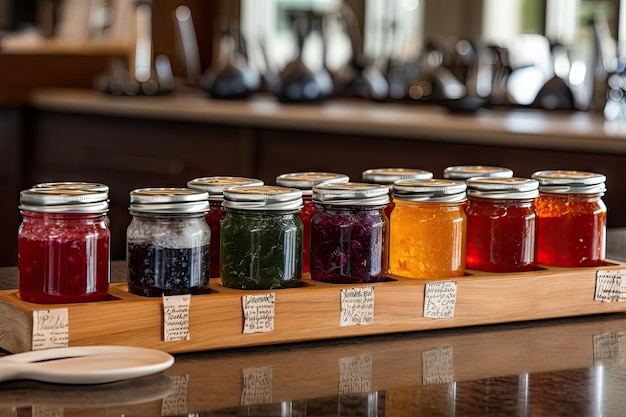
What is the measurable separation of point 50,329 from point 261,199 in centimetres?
23

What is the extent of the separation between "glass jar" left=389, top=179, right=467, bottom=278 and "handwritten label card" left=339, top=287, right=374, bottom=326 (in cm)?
9

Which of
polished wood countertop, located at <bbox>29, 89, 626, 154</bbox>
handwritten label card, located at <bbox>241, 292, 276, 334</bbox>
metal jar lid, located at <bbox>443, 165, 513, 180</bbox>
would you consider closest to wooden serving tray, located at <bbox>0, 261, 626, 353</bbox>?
handwritten label card, located at <bbox>241, 292, 276, 334</bbox>

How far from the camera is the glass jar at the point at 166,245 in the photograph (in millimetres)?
1016

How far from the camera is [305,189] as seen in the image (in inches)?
47.2

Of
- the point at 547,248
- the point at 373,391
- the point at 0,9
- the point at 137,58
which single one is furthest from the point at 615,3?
the point at 0,9

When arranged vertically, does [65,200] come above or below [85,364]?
above

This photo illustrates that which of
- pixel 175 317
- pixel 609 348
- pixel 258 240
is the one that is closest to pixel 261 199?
pixel 258 240

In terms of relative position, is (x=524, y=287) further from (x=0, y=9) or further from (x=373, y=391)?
(x=0, y=9)

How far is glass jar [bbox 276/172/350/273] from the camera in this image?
3.84 ft

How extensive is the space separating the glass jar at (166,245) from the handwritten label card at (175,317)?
0.03 m

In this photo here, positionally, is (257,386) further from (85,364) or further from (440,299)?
(440,299)

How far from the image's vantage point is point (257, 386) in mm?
896

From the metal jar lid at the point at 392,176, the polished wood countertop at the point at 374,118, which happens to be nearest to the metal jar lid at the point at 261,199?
the metal jar lid at the point at 392,176

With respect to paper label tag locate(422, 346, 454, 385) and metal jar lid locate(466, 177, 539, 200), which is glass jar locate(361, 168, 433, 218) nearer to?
metal jar lid locate(466, 177, 539, 200)
